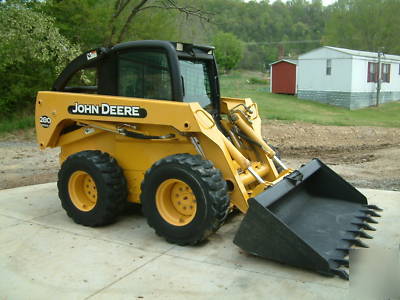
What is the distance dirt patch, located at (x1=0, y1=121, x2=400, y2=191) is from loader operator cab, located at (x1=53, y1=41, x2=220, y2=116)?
332cm

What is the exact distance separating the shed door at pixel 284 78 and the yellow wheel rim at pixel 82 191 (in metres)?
25.5

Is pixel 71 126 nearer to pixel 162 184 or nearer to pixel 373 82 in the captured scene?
pixel 162 184

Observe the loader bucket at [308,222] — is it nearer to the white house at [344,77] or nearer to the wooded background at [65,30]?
the wooded background at [65,30]

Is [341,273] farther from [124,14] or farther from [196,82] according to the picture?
[124,14]

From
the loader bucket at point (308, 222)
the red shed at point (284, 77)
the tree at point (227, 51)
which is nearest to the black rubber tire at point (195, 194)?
the loader bucket at point (308, 222)

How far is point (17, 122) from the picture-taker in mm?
15180

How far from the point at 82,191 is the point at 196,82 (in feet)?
6.07

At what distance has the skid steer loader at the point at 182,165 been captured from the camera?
14.3 ft

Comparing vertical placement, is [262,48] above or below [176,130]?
above

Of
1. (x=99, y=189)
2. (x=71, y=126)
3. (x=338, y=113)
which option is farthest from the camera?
(x=338, y=113)

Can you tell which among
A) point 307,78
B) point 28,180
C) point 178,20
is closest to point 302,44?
point 307,78

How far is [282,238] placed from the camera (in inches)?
157

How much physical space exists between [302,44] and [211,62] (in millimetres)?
76655

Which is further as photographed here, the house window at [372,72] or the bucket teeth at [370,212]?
the house window at [372,72]
